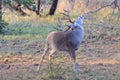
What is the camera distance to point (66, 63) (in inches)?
364

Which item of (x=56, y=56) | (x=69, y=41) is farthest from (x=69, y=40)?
(x=56, y=56)

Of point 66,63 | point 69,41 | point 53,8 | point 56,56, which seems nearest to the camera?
point 69,41

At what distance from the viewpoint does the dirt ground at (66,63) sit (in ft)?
25.8

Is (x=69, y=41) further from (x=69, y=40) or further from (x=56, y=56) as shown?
(x=56, y=56)

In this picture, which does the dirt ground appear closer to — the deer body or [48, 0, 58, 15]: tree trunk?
the deer body

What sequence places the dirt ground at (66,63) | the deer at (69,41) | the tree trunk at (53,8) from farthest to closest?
the tree trunk at (53,8) < the deer at (69,41) < the dirt ground at (66,63)

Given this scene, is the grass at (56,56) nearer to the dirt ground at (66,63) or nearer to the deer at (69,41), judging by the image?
the dirt ground at (66,63)

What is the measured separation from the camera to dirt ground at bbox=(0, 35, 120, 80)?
25.8 ft

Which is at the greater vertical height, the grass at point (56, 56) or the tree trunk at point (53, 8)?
the grass at point (56, 56)

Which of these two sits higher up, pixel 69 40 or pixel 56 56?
pixel 69 40

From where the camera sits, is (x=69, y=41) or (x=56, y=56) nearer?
(x=69, y=41)

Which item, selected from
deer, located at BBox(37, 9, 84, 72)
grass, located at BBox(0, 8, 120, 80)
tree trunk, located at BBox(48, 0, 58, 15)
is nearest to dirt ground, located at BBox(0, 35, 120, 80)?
grass, located at BBox(0, 8, 120, 80)

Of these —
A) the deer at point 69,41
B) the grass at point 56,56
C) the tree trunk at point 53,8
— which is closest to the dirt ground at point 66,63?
the grass at point 56,56

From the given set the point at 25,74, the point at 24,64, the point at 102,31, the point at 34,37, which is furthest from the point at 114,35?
the point at 25,74
